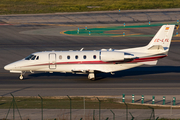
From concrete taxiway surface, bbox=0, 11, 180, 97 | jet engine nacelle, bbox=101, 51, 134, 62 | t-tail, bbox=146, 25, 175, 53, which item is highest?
t-tail, bbox=146, 25, 175, 53

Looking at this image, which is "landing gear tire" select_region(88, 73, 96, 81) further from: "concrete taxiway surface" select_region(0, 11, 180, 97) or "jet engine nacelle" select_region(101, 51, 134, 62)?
"jet engine nacelle" select_region(101, 51, 134, 62)

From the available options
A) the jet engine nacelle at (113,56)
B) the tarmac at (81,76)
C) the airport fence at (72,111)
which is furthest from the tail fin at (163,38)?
the airport fence at (72,111)

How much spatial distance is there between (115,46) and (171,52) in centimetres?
947

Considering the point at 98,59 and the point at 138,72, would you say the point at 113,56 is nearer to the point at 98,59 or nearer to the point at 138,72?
the point at 98,59

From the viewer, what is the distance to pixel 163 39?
34.0 metres

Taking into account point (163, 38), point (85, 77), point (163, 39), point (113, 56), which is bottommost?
point (85, 77)

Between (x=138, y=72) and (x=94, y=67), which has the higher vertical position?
(x=94, y=67)

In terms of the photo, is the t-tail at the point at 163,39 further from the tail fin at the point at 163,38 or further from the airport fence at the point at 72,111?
the airport fence at the point at 72,111

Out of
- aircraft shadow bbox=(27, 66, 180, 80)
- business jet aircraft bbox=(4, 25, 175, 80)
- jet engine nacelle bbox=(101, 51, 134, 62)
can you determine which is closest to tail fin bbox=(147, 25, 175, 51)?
business jet aircraft bbox=(4, 25, 175, 80)

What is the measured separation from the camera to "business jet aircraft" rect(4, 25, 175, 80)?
1318 inches

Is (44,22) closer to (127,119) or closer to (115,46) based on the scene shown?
(115,46)

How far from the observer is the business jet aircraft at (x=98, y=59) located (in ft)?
110

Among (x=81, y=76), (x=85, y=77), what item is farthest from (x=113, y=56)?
(x=81, y=76)

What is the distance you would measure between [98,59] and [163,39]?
7272mm
